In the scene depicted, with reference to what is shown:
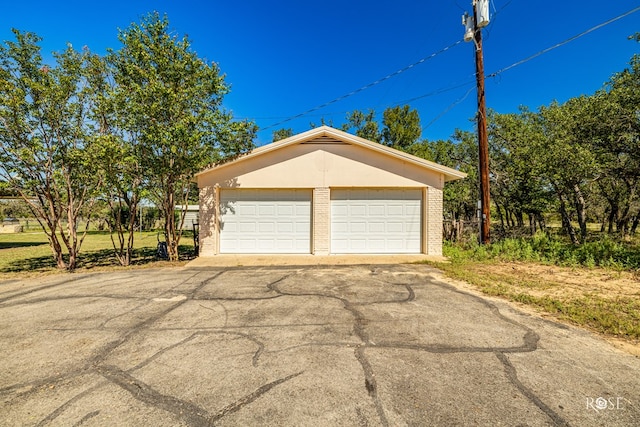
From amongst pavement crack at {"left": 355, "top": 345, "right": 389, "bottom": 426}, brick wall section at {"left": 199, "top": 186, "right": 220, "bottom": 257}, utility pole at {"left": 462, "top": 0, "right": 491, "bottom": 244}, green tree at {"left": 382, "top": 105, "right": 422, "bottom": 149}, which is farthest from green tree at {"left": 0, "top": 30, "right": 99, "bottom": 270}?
green tree at {"left": 382, "top": 105, "right": 422, "bottom": 149}

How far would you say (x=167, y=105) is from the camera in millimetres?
7988

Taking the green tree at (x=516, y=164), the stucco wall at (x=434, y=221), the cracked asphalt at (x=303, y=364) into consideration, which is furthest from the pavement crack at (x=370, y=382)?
the green tree at (x=516, y=164)

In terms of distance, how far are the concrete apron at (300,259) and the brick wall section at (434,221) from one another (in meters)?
0.43

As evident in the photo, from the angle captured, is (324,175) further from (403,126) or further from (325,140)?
(403,126)

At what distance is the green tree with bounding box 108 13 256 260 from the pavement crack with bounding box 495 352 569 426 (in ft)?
26.4

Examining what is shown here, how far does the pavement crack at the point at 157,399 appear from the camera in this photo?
85.4 inches

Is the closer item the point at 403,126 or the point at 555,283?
the point at 555,283

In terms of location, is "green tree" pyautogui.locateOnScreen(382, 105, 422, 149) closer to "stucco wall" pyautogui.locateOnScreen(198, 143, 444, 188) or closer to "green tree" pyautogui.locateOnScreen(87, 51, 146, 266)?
"stucco wall" pyautogui.locateOnScreen(198, 143, 444, 188)

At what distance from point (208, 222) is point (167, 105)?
12.1 ft

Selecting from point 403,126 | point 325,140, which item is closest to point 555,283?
point 325,140

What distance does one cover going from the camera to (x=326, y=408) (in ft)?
7.43

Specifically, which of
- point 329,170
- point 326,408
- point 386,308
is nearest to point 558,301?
point 386,308

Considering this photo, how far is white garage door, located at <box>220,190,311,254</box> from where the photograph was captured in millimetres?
9852

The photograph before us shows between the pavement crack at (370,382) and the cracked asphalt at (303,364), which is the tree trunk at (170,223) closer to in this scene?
the cracked asphalt at (303,364)
